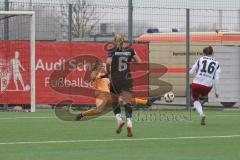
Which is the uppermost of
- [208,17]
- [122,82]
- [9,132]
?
[208,17]

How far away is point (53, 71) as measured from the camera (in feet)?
85.9

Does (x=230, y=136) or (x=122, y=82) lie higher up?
(x=122, y=82)

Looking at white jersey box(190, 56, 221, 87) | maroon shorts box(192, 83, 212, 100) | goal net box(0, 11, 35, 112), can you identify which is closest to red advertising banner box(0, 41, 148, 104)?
goal net box(0, 11, 35, 112)

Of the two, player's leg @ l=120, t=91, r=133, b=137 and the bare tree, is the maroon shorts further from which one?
the bare tree

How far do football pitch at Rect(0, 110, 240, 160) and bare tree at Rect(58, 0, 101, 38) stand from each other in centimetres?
642

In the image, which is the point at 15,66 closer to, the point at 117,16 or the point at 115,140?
the point at 117,16

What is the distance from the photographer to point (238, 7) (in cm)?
2781

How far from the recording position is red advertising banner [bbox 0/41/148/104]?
25.4 metres

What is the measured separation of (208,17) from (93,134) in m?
13.1

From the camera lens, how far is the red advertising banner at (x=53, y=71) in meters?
25.4

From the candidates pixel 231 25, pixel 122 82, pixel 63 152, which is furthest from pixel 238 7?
pixel 63 152

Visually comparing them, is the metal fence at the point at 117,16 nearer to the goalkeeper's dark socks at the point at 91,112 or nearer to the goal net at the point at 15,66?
the goal net at the point at 15,66

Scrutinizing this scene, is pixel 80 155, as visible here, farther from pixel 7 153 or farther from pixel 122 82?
pixel 122 82

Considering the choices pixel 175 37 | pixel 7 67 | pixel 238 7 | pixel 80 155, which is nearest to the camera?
pixel 80 155
